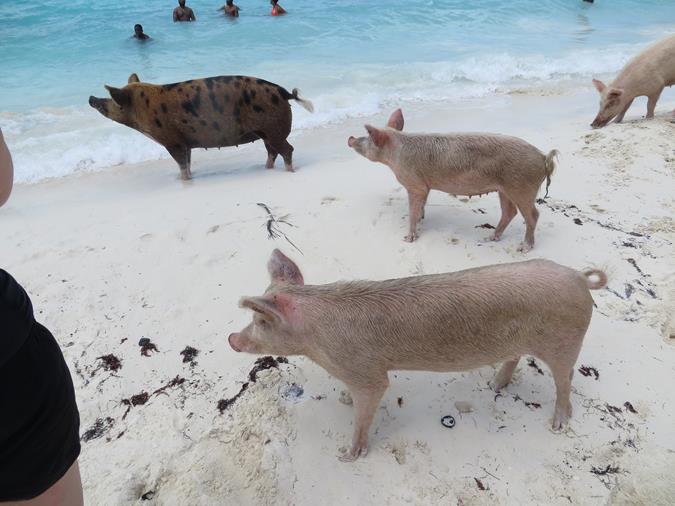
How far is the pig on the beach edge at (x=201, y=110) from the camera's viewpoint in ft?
23.0

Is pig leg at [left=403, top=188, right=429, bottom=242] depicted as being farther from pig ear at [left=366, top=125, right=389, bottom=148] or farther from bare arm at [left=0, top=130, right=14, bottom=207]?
bare arm at [left=0, top=130, right=14, bottom=207]

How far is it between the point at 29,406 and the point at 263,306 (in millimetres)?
1328

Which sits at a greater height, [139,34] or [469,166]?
[469,166]

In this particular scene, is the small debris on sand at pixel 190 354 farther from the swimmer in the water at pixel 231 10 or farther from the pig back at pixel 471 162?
the swimmer in the water at pixel 231 10

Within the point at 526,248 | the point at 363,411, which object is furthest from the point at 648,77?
the point at 363,411

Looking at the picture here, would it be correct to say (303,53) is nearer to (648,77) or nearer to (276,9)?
(276,9)

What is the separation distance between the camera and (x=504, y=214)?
5.05 m

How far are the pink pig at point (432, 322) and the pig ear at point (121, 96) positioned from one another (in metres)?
5.40

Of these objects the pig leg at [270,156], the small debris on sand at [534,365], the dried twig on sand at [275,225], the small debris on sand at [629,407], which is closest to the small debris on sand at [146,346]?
the dried twig on sand at [275,225]

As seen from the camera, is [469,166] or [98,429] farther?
[469,166]

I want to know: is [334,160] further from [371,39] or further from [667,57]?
[371,39]

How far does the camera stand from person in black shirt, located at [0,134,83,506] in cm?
154

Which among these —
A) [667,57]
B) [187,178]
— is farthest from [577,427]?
[667,57]

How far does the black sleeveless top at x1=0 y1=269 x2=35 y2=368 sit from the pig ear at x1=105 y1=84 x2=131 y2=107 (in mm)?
6125
